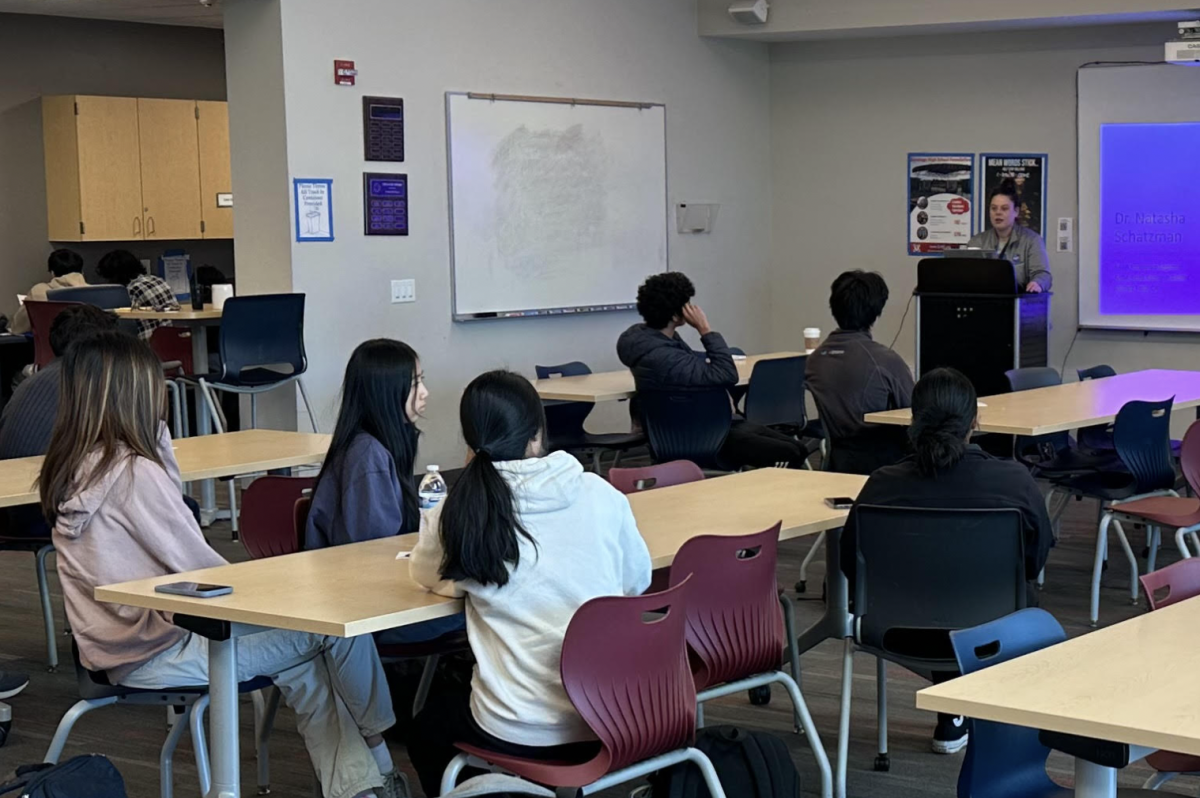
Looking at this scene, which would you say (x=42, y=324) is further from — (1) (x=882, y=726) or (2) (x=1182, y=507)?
(2) (x=1182, y=507)

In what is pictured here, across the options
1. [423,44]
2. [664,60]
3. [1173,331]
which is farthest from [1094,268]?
[423,44]

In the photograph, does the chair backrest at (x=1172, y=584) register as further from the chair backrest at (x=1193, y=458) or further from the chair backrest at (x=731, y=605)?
the chair backrest at (x=1193, y=458)

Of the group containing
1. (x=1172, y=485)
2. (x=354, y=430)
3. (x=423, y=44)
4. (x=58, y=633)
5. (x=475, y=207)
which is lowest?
(x=58, y=633)

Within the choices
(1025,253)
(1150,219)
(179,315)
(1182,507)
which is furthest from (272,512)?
(1150,219)

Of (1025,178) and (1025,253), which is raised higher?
(1025,178)

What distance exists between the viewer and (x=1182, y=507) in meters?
5.44

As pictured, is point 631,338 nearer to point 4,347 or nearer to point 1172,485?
point 1172,485

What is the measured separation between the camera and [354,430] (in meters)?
3.73

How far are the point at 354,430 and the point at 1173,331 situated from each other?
7069mm

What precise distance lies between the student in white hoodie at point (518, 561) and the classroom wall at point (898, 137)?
24.0 ft

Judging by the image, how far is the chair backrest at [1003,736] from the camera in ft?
8.76

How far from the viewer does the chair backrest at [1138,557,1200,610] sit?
10.2ft

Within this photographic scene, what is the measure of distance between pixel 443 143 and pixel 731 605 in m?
5.65

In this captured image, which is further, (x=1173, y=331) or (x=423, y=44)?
(x=1173, y=331)
